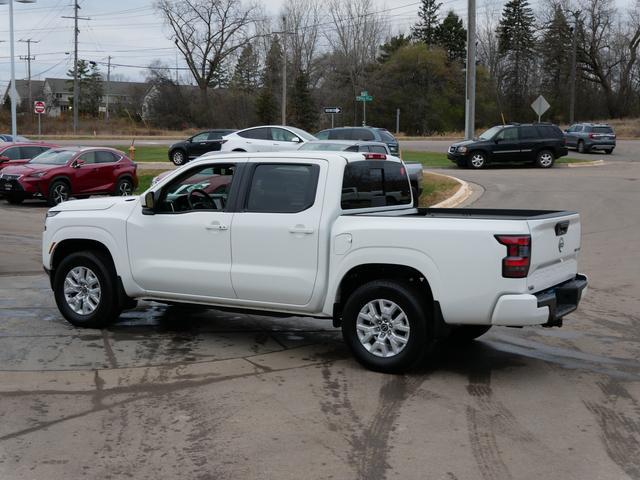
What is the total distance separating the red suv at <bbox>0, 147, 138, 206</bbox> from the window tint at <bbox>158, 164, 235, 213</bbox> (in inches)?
604

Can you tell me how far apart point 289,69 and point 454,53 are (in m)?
20.8

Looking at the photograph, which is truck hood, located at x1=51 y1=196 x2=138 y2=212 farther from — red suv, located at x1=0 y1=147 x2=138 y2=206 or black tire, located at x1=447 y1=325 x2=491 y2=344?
red suv, located at x1=0 y1=147 x2=138 y2=206

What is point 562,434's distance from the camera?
16.8ft

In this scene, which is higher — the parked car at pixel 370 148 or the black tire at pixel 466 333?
the parked car at pixel 370 148

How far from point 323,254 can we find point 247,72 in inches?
3318

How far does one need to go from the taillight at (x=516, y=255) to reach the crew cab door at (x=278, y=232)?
1.63 m

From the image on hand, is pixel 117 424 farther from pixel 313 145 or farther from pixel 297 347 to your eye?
pixel 313 145

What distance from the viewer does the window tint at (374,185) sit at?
6.88 metres

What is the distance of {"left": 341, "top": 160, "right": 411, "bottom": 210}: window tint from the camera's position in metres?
6.88

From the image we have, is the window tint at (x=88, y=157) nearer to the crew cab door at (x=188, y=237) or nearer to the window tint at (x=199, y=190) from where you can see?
the crew cab door at (x=188, y=237)

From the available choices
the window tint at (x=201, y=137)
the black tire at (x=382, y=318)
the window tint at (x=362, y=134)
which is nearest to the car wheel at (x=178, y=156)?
the window tint at (x=201, y=137)

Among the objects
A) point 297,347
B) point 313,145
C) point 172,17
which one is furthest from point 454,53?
point 297,347

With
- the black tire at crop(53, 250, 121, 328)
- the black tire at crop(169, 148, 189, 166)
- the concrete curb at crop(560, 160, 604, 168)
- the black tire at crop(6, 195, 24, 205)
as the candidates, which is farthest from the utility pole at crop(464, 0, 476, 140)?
the black tire at crop(53, 250, 121, 328)

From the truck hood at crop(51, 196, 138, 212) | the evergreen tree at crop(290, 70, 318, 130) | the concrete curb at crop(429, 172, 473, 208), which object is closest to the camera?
the truck hood at crop(51, 196, 138, 212)
